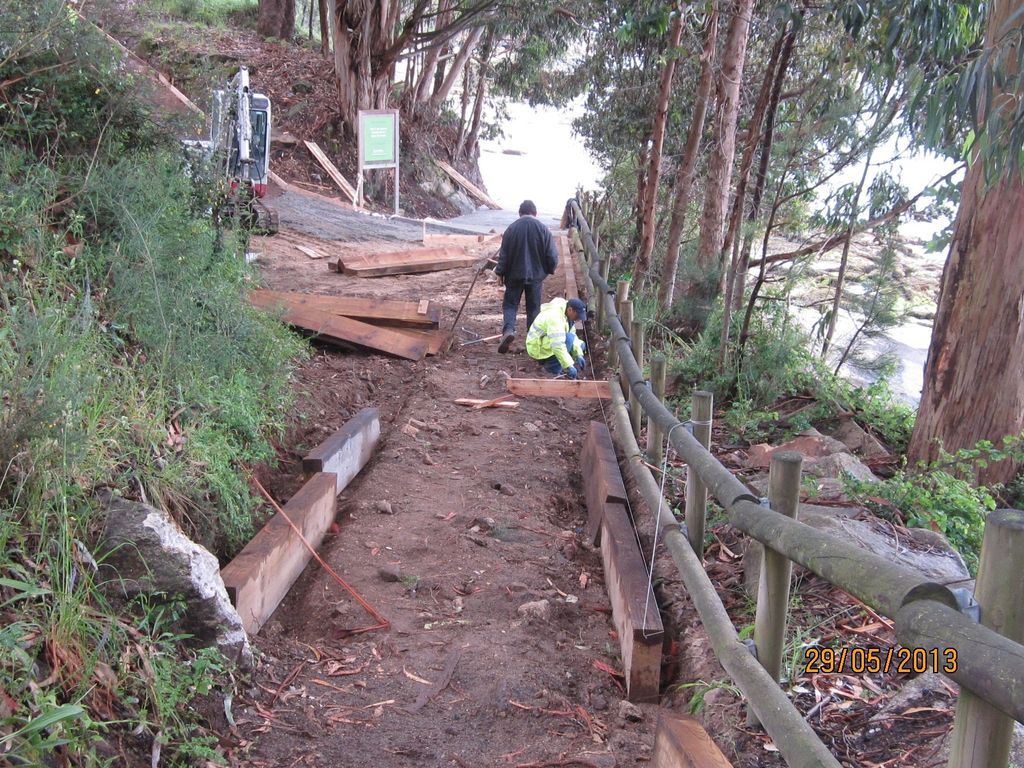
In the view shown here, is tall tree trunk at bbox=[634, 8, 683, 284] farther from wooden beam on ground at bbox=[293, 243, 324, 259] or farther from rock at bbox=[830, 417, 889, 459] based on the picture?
wooden beam on ground at bbox=[293, 243, 324, 259]

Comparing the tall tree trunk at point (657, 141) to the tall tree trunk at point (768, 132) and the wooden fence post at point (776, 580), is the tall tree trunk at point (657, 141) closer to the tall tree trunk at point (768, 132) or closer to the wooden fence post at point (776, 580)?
the tall tree trunk at point (768, 132)

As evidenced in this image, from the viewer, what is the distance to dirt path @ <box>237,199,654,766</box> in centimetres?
385

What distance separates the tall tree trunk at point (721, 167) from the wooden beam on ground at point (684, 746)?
8893 mm

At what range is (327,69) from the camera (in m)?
28.8

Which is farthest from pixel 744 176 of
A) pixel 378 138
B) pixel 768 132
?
pixel 378 138

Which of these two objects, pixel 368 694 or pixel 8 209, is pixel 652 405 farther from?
pixel 8 209

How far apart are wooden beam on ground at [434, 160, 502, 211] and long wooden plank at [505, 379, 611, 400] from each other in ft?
76.5

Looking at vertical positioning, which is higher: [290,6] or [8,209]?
[290,6]

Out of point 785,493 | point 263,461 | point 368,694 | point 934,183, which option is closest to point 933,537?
point 785,493

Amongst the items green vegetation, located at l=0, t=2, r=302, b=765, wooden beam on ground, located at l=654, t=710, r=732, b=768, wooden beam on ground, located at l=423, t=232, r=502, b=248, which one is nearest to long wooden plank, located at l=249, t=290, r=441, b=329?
green vegetation, located at l=0, t=2, r=302, b=765

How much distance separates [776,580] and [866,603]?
696 millimetres

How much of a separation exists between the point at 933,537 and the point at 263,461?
13.8ft

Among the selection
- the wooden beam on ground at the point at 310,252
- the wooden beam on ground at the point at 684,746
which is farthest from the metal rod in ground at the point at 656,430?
the wooden beam on ground at the point at 310,252
